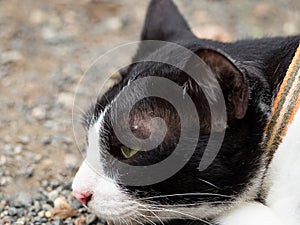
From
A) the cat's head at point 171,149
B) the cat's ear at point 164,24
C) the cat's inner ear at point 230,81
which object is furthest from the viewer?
the cat's ear at point 164,24

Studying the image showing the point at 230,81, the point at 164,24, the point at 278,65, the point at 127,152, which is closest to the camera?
the point at 230,81

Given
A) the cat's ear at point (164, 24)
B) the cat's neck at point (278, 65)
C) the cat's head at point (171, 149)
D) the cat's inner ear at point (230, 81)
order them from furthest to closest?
the cat's ear at point (164, 24) < the cat's neck at point (278, 65) < the cat's head at point (171, 149) < the cat's inner ear at point (230, 81)

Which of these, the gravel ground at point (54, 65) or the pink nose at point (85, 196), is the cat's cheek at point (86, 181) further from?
the gravel ground at point (54, 65)

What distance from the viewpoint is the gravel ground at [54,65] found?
8.73ft

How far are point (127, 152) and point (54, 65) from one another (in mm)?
1659

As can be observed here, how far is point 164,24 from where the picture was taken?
263cm

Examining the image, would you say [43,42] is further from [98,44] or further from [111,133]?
[111,133]

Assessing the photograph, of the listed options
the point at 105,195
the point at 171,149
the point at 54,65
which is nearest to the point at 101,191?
the point at 105,195

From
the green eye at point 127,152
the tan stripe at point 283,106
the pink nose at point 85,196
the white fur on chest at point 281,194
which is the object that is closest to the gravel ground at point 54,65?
the pink nose at point 85,196

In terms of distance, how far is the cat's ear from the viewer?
260cm

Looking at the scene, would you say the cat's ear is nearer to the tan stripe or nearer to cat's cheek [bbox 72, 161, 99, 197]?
the tan stripe

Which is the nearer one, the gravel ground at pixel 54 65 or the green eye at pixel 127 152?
the green eye at pixel 127 152

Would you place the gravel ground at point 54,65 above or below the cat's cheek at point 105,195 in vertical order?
below

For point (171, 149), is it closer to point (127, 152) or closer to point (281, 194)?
point (127, 152)
